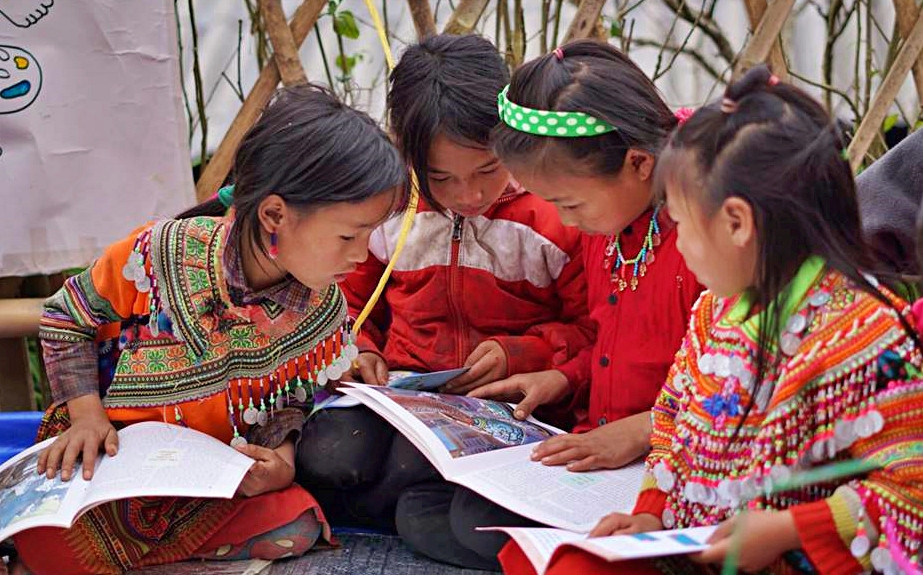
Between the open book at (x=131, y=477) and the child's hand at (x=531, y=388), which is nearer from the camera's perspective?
the open book at (x=131, y=477)

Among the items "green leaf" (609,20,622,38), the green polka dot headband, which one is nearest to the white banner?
the green polka dot headband

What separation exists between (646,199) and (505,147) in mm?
194

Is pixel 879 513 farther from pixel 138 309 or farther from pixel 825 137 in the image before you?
pixel 138 309

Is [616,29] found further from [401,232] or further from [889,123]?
[401,232]

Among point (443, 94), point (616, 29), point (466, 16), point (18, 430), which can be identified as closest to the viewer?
point (443, 94)

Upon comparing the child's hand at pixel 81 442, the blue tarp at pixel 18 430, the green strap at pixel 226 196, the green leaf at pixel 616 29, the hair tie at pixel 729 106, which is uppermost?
the hair tie at pixel 729 106

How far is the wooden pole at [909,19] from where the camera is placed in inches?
96.7

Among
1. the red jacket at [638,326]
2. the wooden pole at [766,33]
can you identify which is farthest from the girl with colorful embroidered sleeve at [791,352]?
the wooden pole at [766,33]

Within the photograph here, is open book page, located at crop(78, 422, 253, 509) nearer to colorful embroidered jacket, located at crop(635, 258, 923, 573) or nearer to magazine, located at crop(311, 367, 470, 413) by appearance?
magazine, located at crop(311, 367, 470, 413)

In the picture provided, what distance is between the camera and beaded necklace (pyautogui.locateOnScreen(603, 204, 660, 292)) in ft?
4.91

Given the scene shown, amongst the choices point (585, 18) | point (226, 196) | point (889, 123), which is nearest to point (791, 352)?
point (226, 196)

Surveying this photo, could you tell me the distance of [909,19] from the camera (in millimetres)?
2465

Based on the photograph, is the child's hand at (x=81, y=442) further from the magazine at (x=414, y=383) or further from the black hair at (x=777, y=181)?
the black hair at (x=777, y=181)

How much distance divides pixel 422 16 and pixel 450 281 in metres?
0.73
